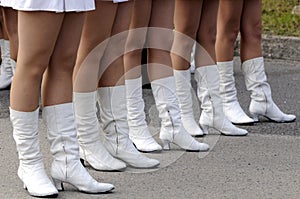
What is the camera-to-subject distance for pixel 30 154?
454 cm

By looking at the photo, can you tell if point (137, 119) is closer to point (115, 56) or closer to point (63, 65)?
point (115, 56)

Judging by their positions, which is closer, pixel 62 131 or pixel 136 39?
pixel 62 131

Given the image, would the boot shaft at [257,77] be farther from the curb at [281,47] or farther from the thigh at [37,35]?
the curb at [281,47]

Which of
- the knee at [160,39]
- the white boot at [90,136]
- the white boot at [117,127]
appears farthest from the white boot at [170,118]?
the white boot at [90,136]

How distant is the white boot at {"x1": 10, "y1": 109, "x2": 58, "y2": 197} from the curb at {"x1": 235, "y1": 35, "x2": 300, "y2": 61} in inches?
196

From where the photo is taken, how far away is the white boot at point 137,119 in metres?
5.38

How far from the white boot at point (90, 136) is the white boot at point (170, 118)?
0.57 metres

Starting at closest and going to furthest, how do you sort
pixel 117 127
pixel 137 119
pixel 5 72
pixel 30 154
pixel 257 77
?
pixel 30 154 < pixel 117 127 < pixel 137 119 < pixel 257 77 < pixel 5 72

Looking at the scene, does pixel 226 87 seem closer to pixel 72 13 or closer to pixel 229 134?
pixel 229 134

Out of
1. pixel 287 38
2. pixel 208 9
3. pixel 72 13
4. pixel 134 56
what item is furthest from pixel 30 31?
pixel 287 38

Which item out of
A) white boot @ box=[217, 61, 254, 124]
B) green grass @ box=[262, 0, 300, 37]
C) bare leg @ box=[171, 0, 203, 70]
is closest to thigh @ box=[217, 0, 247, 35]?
white boot @ box=[217, 61, 254, 124]

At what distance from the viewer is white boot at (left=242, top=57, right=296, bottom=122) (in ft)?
21.1

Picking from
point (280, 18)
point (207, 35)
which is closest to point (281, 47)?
point (280, 18)

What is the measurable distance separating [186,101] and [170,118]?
1.13 ft
